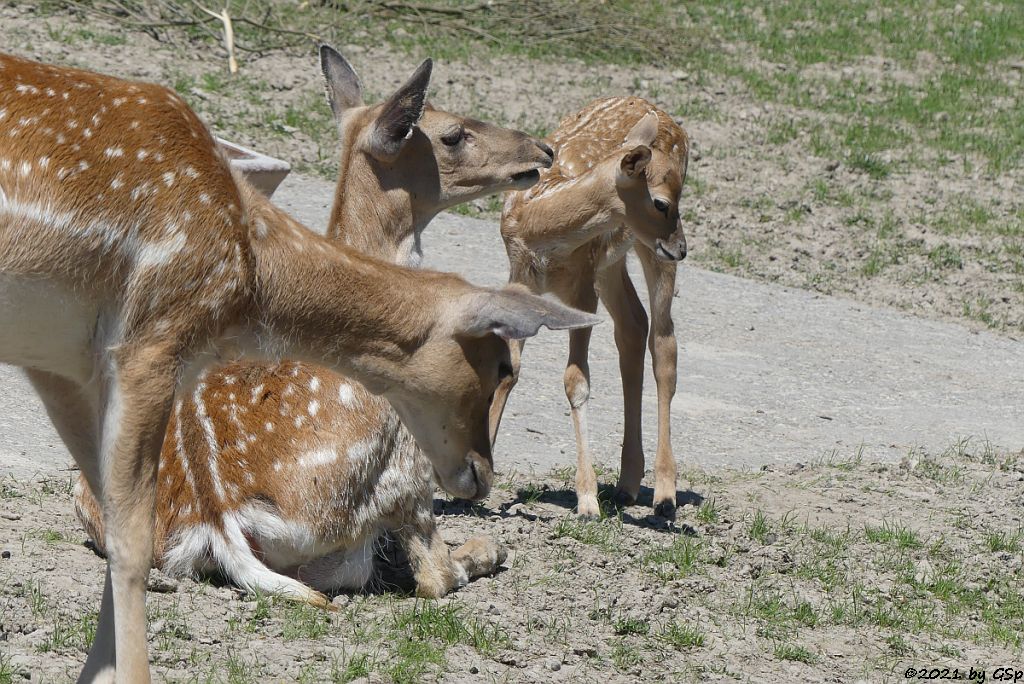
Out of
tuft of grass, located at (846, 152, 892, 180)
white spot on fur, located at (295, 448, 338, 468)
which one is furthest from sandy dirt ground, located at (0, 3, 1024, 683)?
tuft of grass, located at (846, 152, 892, 180)

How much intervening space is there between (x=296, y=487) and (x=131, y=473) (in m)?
1.24

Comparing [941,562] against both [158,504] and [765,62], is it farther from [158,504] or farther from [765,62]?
[765,62]

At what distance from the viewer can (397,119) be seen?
640 centimetres

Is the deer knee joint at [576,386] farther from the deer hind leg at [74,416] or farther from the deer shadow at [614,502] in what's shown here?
the deer hind leg at [74,416]

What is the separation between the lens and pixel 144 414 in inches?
173

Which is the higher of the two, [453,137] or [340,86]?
[340,86]

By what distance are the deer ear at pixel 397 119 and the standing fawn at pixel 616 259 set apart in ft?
3.97

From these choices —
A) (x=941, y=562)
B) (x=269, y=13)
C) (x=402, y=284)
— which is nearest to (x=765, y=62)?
(x=269, y=13)

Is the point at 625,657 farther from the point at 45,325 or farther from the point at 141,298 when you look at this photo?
the point at 45,325

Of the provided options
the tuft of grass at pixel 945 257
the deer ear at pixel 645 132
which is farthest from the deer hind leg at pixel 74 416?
the tuft of grass at pixel 945 257

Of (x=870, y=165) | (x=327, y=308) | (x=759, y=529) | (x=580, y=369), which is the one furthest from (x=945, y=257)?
(x=327, y=308)

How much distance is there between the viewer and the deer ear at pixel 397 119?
631 centimetres

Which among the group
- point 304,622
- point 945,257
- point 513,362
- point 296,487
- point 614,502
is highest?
point 945,257

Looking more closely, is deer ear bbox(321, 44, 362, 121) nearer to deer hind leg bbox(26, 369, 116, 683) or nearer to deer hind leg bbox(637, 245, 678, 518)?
deer hind leg bbox(637, 245, 678, 518)
